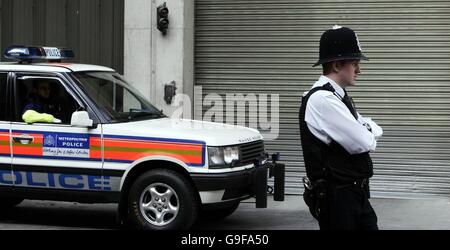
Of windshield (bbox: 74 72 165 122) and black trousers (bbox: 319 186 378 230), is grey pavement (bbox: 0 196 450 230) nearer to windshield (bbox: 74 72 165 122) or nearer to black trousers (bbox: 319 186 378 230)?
windshield (bbox: 74 72 165 122)

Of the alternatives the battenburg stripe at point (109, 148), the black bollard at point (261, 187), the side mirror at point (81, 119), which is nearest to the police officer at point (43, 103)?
the battenburg stripe at point (109, 148)

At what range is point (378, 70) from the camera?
11453 millimetres

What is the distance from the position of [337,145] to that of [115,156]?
14.1 feet

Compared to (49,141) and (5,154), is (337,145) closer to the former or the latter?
(49,141)

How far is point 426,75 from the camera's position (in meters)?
11.3

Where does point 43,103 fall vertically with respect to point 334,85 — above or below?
below

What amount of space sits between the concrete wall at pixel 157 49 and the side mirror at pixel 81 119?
13.4 ft

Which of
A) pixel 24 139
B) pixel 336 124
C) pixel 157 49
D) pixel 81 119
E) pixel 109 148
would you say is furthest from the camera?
pixel 157 49

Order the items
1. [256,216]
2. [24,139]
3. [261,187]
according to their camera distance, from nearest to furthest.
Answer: [261,187] → [24,139] → [256,216]

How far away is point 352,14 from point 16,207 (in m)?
5.95

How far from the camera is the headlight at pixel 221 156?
788 cm

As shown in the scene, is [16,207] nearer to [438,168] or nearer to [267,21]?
[267,21]

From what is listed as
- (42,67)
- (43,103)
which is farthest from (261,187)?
(42,67)
